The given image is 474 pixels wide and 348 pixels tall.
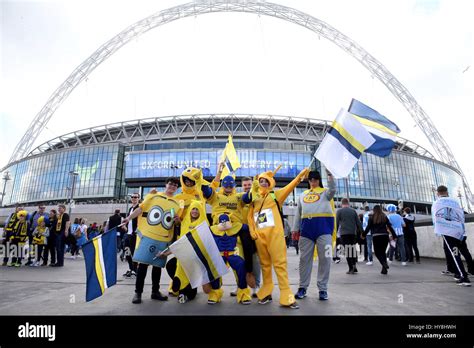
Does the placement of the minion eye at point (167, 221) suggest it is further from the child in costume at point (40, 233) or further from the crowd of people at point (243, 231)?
the child in costume at point (40, 233)

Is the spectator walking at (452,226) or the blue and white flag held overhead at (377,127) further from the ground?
the blue and white flag held overhead at (377,127)

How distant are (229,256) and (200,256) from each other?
0.47m

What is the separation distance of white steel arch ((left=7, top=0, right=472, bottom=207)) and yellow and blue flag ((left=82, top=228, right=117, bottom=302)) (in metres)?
79.5

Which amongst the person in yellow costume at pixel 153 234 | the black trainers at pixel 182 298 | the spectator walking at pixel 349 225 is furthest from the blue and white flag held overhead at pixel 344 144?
the spectator walking at pixel 349 225

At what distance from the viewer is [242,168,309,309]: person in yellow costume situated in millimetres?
3732

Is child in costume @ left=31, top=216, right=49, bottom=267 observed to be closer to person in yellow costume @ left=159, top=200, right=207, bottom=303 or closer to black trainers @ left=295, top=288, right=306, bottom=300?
person in yellow costume @ left=159, top=200, right=207, bottom=303

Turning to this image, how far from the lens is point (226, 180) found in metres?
4.41

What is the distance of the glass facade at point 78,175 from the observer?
193 feet

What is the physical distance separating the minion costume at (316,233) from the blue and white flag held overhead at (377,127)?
3.59 feet

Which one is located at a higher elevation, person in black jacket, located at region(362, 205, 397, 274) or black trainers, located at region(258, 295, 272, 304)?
person in black jacket, located at region(362, 205, 397, 274)

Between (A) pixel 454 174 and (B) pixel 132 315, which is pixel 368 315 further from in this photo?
(A) pixel 454 174

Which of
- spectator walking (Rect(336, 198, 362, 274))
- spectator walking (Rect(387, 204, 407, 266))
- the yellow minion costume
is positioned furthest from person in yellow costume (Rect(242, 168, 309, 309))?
Result: spectator walking (Rect(387, 204, 407, 266))

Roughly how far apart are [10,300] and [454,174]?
93.0 metres

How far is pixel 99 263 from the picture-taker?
3748mm
